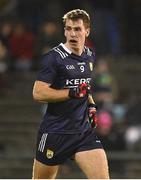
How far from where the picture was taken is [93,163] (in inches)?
339

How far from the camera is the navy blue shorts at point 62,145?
8734 mm

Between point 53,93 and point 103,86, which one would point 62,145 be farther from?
point 103,86

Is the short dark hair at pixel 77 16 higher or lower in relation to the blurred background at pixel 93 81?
higher

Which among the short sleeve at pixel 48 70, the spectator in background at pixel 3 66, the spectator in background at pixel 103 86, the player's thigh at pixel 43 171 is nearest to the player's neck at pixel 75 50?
the short sleeve at pixel 48 70

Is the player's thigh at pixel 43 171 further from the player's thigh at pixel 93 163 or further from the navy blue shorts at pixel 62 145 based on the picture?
the player's thigh at pixel 93 163

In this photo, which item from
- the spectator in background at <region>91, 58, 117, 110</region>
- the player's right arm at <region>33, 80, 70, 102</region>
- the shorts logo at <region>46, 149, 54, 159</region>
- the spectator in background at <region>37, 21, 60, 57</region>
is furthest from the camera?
the spectator in background at <region>37, 21, 60, 57</region>

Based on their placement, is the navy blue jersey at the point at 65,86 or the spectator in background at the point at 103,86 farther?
the spectator in background at the point at 103,86

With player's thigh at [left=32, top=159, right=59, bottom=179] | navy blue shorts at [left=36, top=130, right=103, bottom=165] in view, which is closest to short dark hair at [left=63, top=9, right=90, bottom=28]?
navy blue shorts at [left=36, top=130, right=103, bottom=165]

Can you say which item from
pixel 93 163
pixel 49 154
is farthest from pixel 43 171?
pixel 93 163

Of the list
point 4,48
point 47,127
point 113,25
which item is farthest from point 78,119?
point 113,25

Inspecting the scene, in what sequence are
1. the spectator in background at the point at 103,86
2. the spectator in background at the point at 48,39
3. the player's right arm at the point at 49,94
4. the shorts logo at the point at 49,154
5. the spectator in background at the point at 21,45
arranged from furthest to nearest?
the spectator in background at the point at 21,45 < the spectator in background at the point at 48,39 < the spectator in background at the point at 103,86 < the shorts logo at the point at 49,154 < the player's right arm at the point at 49,94

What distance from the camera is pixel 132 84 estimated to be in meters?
17.7

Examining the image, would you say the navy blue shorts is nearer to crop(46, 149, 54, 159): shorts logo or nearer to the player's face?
crop(46, 149, 54, 159): shorts logo

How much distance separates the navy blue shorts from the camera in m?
8.73
